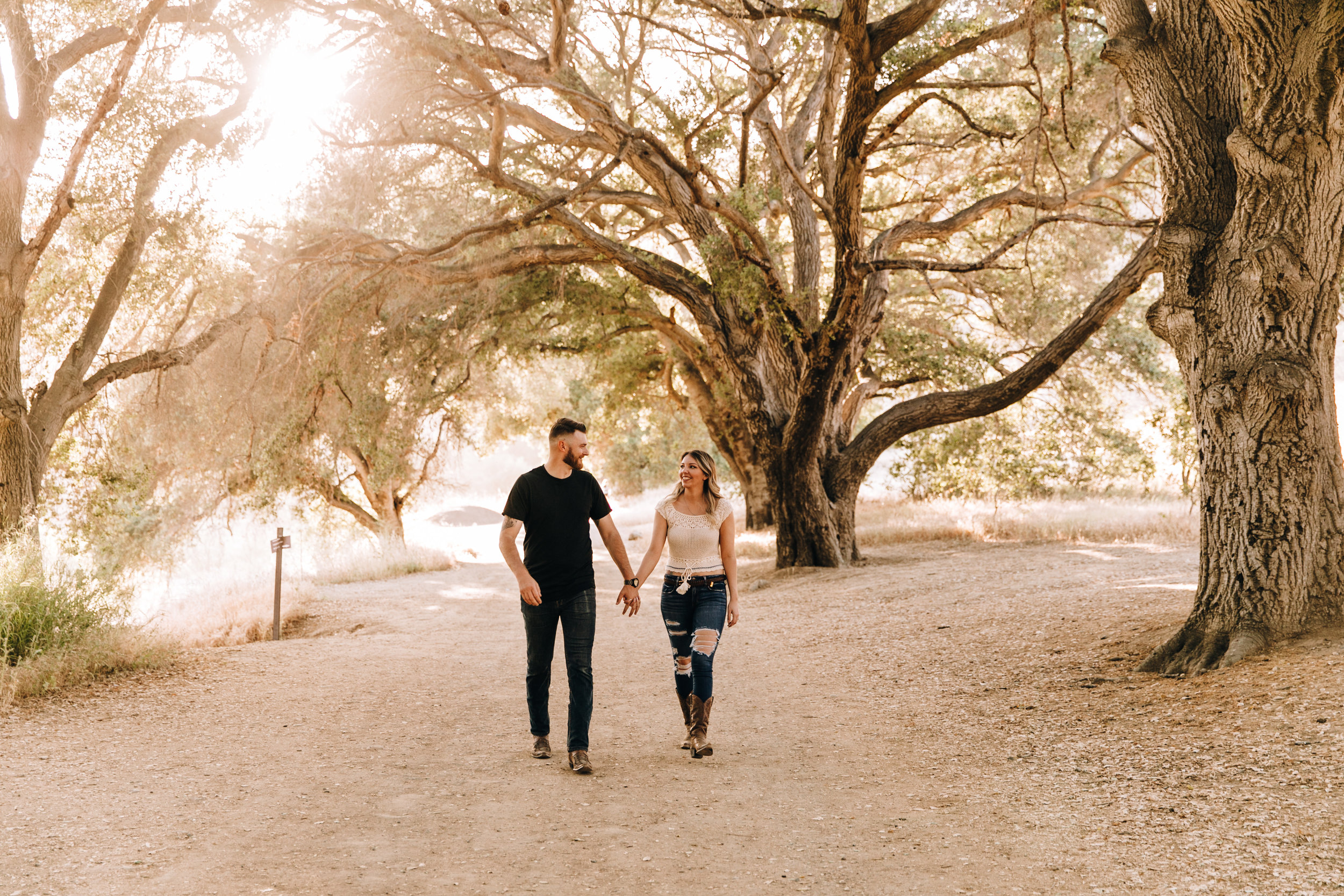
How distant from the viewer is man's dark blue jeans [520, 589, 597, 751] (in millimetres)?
5070

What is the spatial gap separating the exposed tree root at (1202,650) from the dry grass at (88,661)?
754 cm

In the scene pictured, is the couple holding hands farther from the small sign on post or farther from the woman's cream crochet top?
the small sign on post

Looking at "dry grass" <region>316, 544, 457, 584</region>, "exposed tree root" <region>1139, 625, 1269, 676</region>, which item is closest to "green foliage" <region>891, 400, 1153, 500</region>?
"dry grass" <region>316, 544, 457, 584</region>

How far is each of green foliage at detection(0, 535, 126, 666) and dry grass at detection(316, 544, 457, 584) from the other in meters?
7.97

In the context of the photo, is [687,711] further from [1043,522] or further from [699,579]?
[1043,522]

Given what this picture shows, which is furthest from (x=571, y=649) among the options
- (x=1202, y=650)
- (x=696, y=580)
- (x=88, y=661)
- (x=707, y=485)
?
(x=88, y=661)

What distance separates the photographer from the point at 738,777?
192 inches

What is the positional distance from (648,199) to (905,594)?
6178 millimetres

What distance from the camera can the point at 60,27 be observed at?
34.8 ft

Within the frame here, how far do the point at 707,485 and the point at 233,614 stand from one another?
861cm

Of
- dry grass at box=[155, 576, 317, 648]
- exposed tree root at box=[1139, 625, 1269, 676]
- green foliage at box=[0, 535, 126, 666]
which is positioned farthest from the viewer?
dry grass at box=[155, 576, 317, 648]

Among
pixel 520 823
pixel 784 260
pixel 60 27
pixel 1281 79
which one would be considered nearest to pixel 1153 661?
pixel 1281 79

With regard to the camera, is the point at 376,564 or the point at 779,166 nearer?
the point at 779,166

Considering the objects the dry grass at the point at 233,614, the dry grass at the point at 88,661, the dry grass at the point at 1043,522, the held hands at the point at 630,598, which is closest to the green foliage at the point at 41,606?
the dry grass at the point at 88,661
